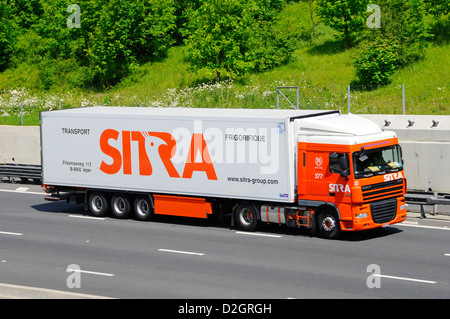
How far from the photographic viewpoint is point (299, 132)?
66.4 feet

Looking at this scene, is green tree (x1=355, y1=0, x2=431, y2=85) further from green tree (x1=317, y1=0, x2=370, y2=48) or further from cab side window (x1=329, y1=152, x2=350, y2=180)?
cab side window (x1=329, y1=152, x2=350, y2=180)

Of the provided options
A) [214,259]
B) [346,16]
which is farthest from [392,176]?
[346,16]

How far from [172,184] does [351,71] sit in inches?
835

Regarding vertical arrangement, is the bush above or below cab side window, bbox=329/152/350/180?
above

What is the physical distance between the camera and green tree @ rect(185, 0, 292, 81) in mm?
44062

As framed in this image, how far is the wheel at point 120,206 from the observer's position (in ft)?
76.5

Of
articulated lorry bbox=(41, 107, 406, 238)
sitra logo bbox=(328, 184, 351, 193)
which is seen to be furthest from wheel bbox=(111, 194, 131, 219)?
sitra logo bbox=(328, 184, 351, 193)

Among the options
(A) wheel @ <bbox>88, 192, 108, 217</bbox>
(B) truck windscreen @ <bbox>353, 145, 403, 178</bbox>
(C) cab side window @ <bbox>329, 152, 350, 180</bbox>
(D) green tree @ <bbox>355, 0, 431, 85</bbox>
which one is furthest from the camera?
(D) green tree @ <bbox>355, 0, 431, 85</bbox>

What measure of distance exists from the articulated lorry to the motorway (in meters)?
0.65

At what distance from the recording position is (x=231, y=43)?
4409cm

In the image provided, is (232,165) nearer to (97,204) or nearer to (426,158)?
(97,204)

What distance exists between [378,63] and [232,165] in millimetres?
19333

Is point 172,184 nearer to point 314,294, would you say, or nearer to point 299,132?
point 299,132

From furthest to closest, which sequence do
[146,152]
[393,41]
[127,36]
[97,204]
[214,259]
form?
[127,36], [393,41], [97,204], [146,152], [214,259]
